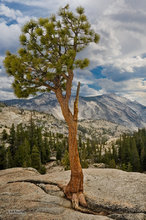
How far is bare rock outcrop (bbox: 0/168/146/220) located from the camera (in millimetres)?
9500

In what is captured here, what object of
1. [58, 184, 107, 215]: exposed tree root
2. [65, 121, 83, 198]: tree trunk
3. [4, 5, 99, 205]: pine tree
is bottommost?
[58, 184, 107, 215]: exposed tree root

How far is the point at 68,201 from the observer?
466 inches

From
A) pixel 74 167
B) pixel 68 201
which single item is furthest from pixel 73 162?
pixel 68 201

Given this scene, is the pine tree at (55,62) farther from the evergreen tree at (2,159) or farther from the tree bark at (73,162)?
the evergreen tree at (2,159)

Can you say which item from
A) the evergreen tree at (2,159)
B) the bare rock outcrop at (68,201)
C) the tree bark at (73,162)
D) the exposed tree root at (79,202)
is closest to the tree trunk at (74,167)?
the tree bark at (73,162)

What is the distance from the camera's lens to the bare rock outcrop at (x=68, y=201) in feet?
31.2

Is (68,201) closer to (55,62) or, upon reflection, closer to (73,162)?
(73,162)

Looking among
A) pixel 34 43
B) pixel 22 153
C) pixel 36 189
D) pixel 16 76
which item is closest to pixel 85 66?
pixel 34 43

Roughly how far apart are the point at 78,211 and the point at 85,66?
10145 mm

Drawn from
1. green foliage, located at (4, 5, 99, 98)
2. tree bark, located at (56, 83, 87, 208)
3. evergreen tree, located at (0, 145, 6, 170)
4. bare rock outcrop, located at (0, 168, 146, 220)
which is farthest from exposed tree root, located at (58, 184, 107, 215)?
evergreen tree, located at (0, 145, 6, 170)

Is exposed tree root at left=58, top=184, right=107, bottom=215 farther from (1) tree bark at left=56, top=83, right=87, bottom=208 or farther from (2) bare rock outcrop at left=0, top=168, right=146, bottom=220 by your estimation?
(2) bare rock outcrop at left=0, top=168, right=146, bottom=220

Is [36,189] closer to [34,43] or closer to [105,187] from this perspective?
[105,187]

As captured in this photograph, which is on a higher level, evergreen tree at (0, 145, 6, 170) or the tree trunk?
the tree trunk

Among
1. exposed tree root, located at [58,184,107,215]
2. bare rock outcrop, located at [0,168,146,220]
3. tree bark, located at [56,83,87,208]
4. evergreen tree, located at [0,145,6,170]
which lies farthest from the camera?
evergreen tree, located at [0,145,6,170]
